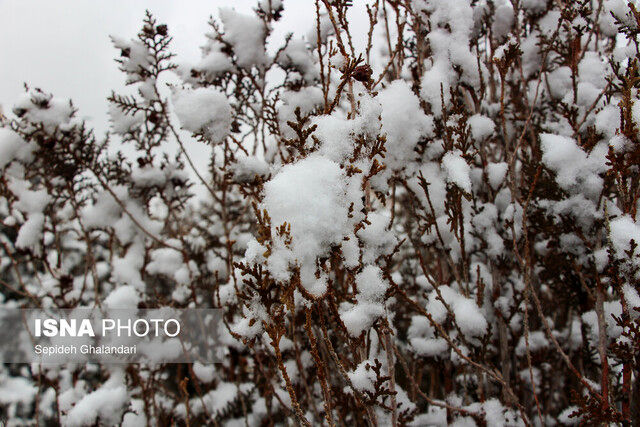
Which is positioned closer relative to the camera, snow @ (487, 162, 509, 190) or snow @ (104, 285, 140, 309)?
snow @ (487, 162, 509, 190)

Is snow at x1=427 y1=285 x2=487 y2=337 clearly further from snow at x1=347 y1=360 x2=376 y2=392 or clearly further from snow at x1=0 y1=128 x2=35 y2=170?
snow at x1=0 y1=128 x2=35 y2=170

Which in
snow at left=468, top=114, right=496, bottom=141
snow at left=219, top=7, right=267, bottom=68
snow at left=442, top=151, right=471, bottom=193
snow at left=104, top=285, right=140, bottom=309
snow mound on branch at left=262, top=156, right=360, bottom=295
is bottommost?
snow mound on branch at left=262, top=156, right=360, bottom=295

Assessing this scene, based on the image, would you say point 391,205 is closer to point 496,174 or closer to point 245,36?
point 496,174

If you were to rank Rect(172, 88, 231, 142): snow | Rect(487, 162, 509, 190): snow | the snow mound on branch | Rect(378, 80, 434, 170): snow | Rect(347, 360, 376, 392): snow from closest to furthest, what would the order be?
the snow mound on branch → Rect(347, 360, 376, 392): snow → Rect(378, 80, 434, 170): snow → Rect(172, 88, 231, 142): snow → Rect(487, 162, 509, 190): snow

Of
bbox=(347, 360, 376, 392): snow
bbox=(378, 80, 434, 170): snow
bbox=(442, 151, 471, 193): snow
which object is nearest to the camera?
bbox=(347, 360, 376, 392): snow

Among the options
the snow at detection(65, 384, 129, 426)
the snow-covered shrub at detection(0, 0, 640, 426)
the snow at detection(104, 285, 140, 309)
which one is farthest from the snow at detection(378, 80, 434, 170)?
the snow at detection(65, 384, 129, 426)

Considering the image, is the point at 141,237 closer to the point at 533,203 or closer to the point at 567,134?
the point at 533,203

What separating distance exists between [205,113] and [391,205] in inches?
46.1

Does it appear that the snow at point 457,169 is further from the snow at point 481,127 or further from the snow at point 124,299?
the snow at point 124,299

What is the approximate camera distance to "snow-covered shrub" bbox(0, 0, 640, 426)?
1.42m

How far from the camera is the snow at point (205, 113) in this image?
2.29m

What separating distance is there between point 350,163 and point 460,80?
4.00ft

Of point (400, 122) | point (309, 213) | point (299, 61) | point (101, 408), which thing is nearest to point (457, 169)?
point (400, 122)

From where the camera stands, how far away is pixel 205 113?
2305 mm
